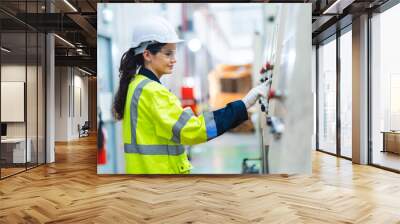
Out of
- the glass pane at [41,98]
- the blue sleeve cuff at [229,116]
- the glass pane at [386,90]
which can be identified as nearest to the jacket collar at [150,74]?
the blue sleeve cuff at [229,116]

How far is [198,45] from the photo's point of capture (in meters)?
6.07

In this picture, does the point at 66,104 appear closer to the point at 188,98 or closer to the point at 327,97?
the point at 327,97

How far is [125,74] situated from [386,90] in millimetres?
4593

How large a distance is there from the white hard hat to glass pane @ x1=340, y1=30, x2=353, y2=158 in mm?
4469

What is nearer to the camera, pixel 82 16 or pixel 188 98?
pixel 188 98

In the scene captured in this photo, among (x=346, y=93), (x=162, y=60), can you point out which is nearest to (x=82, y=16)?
(x=162, y=60)

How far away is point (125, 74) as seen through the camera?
602 cm

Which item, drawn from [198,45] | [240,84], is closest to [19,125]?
[198,45]

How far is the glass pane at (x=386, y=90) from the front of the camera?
704 centimetres

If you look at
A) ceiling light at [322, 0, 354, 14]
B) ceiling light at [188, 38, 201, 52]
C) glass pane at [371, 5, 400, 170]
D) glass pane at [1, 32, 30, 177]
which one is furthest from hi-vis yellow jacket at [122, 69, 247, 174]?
glass pane at [371, 5, 400, 170]

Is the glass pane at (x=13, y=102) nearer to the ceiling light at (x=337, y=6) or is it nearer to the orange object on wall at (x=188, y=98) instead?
the orange object on wall at (x=188, y=98)

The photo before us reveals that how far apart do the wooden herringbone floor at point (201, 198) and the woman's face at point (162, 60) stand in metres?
1.60

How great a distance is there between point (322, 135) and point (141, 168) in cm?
637

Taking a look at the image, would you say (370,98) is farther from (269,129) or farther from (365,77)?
(269,129)
